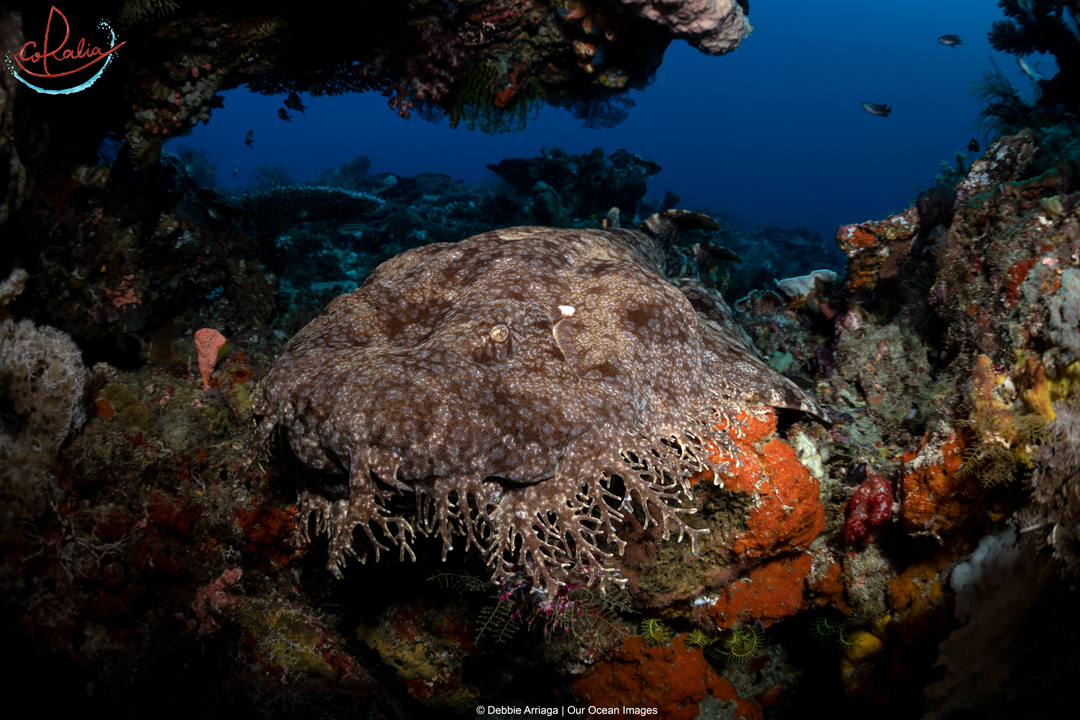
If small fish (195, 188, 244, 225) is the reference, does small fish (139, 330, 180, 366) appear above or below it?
below

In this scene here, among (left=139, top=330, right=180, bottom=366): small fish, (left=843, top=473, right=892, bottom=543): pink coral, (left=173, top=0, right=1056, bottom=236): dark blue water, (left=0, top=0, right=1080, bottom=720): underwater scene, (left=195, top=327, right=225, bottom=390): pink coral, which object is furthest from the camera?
(left=173, top=0, right=1056, bottom=236): dark blue water

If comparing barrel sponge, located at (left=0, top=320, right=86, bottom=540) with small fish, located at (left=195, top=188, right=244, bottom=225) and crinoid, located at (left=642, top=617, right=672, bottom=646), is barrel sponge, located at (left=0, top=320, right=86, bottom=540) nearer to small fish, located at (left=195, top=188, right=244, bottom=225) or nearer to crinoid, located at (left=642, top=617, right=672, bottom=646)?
small fish, located at (left=195, top=188, right=244, bottom=225)

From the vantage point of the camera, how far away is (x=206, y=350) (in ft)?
14.4

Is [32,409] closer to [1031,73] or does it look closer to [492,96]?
[492,96]

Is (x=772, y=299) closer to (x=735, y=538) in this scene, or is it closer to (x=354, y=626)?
(x=735, y=538)

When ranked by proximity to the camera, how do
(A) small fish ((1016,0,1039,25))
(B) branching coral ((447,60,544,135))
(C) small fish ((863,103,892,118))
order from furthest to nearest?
(C) small fish ((863,103,892,118))
(A) small fish ((1016,0,1039,25))
(B) branching coral ((447,60,544,135))

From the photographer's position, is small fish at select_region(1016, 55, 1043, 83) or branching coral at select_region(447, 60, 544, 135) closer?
branching coral at select_region(447, 60, 544, 135)

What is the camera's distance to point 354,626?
4152 mm

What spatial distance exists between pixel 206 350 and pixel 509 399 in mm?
3607

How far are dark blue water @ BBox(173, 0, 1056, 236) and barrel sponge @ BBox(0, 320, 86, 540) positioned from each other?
291 feet

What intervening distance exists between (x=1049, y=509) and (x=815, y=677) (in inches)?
105

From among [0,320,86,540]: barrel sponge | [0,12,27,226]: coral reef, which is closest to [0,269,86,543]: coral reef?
[0,320,86,540]: barrel sponge

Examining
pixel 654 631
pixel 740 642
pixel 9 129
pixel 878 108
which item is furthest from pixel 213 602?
pixel 878 108

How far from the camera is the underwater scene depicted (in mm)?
2539
